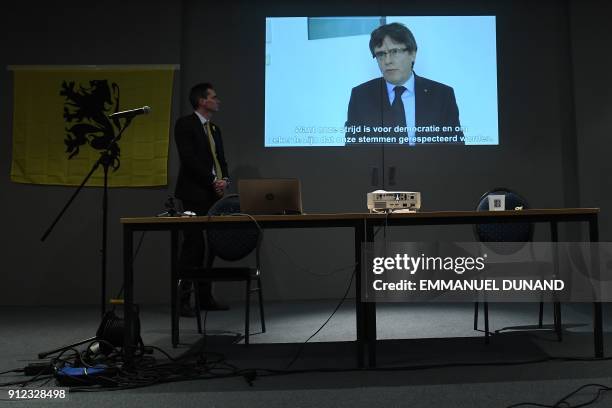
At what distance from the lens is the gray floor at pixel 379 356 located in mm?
1974

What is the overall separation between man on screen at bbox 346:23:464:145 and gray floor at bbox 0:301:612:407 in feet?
5.17

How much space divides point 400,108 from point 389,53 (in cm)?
52

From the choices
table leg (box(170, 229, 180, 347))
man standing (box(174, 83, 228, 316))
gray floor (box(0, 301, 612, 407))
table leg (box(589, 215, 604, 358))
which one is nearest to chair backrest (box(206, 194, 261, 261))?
table leg (box(170, 229, 180, 347))

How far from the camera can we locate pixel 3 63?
5020mm

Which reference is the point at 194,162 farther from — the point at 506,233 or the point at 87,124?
the point at 506,233

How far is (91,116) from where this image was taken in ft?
16.1

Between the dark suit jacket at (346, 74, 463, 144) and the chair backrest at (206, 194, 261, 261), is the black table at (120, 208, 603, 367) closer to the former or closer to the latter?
the chair backrest at (206, 194, 261, 261)

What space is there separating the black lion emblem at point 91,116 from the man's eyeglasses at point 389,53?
7.90ft

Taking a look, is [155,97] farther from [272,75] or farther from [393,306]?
[393,306]

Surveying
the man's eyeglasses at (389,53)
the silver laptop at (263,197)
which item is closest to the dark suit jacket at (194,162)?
the silver laptop at (263,197)

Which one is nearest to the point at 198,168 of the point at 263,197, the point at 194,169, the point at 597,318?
the point at 194,169

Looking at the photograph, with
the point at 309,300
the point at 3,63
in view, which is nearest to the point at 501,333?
the point at 309,300

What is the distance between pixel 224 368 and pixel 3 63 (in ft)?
13.5

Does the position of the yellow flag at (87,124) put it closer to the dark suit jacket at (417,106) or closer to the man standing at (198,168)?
the man standing at (198,168)
